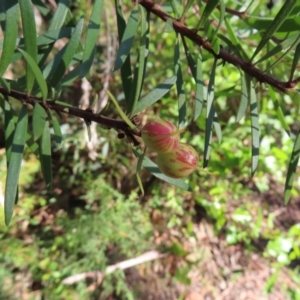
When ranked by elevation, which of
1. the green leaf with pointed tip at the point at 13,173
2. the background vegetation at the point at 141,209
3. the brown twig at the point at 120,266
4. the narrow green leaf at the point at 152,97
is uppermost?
the narrow green leaf at the point at 152,97

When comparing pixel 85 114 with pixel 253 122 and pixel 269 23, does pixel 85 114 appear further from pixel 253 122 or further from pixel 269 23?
pixel 269 23

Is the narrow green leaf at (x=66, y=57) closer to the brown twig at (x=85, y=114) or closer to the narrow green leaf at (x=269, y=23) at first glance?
the brown twig at (x=85, y=114)

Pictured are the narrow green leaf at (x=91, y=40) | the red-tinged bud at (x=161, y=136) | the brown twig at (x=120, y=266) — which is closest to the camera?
the red-tinged bud at (x=161, y=136)

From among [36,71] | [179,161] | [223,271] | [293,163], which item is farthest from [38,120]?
[223,271]

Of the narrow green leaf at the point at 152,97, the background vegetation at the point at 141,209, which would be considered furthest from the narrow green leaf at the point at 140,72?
the background vegetation at the point at 141,209

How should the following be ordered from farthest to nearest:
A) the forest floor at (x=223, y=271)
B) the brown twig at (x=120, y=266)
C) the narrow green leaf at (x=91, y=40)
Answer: the forest floor at (x=223, y=271) → the brown twig at (x=120, y=266) → the narrow green leaf at (x=91, y=40)
